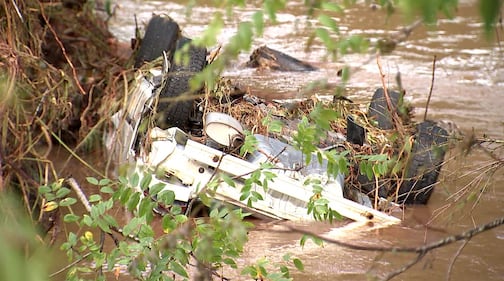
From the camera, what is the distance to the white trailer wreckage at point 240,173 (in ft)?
18.5

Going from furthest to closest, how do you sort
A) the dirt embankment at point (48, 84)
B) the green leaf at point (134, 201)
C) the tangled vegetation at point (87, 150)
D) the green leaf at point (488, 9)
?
the dirt embankment at point (48, 84)
the green leaf at point (134, 201)
the tangled vegetation at point (87, 150)
the green leaf at point (488, 9)

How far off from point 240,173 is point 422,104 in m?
4.36

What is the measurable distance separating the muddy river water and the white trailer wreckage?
0.14 m

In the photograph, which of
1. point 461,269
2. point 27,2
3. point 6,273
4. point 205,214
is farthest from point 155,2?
point 6,273

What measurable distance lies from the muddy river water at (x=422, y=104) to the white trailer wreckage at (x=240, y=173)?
14 cm

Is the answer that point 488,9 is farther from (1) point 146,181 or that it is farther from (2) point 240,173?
(2) point 240,173

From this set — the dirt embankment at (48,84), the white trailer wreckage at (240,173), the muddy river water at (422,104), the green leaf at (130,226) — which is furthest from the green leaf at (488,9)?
the white trailer wreckage at (240,173)

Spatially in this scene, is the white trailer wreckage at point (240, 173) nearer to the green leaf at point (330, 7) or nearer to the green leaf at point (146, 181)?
the green leaf at point (146, 181)

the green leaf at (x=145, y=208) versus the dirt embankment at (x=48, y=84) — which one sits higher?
the green leaf at (x=145, y=208)

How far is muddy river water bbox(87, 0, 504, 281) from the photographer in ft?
17.4

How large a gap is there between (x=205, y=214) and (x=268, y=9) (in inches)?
165

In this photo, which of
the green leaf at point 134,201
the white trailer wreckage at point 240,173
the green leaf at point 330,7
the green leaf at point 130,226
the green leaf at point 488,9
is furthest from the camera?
the white trailer wreckage at point 240,173

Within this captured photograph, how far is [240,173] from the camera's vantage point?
559 centimetres

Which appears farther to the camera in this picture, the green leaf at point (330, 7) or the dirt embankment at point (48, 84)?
the dirt embankment at point (48, 84)
